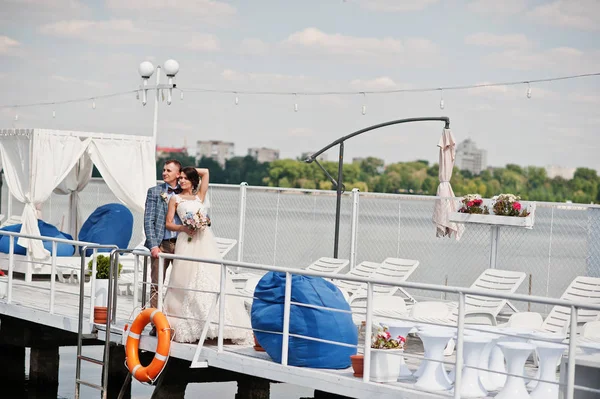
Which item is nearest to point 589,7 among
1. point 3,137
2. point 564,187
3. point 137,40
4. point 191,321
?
point 564,187

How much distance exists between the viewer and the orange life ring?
8.45 meters

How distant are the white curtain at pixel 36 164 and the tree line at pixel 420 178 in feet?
147

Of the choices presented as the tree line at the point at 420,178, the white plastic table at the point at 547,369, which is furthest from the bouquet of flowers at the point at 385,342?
the tree line at the point at 420,178

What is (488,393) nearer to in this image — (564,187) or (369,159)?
(369,159)

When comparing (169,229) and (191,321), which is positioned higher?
(169,229)

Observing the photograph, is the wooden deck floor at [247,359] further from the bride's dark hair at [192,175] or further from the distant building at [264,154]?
the distant building at [264,154]

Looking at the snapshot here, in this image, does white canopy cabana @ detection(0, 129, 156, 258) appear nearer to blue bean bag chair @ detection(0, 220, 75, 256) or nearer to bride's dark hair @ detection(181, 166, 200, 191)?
blue bean bag chair @ detection(0, 220, 75, 256)

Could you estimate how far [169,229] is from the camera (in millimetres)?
8969

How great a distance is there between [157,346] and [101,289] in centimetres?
153

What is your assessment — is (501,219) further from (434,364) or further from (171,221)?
(434,364)

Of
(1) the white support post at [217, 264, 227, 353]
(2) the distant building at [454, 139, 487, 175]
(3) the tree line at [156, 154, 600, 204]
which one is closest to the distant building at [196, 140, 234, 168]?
(3) the tree line at [156, 154, 600, 204]

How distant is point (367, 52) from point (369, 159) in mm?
7768

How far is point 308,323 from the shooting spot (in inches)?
304

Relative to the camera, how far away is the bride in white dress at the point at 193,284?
870 centimetres
